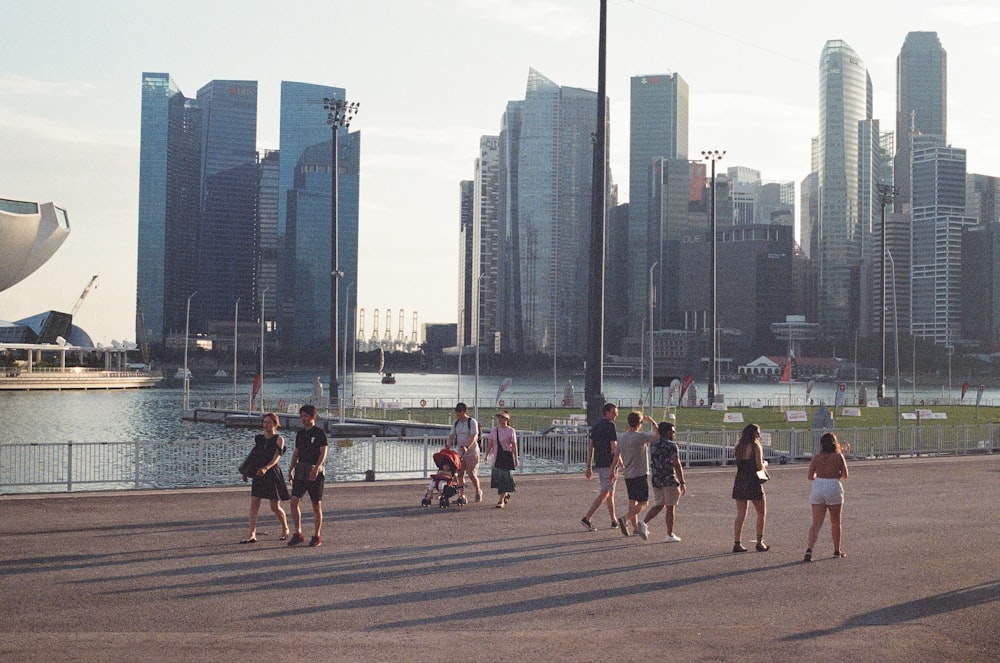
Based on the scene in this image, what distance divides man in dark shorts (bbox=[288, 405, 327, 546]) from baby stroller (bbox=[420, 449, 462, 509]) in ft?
13.8

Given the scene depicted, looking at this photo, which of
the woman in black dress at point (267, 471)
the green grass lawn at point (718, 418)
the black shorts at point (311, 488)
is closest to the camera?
the black shorts at point (311, 488)

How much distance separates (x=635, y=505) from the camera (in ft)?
50.7

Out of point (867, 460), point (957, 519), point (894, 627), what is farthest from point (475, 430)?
point (867, 460)

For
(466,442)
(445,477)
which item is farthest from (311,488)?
(466,442)

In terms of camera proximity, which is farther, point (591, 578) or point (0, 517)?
point (0, 517)

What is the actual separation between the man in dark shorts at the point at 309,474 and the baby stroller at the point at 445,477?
4.21m

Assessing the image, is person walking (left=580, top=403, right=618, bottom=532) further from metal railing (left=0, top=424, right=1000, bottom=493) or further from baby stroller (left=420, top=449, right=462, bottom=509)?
metal railing (left=0, top=424, right=1000, bottom=493)

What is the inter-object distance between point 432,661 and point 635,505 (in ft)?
24.2

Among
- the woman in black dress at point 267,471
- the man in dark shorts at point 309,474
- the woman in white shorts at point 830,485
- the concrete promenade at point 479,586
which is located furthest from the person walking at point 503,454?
the woman in white shorts at point 830,485

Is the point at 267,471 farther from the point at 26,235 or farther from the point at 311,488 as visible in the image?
the point at 26,235

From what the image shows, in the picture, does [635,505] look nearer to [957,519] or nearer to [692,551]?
[692,551]

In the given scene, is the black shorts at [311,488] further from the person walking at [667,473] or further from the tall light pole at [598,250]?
the tall light pole at [598,250]

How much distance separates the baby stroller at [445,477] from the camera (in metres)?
18.4

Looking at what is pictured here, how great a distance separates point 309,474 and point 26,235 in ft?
379
